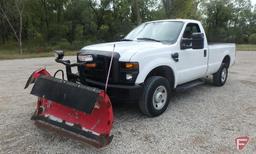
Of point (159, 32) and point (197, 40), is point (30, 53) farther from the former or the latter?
point (197, 40)

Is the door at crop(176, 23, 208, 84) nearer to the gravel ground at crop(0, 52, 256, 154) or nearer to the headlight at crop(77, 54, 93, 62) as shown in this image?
the gravel ground at crop(0, 52, 256, 154)

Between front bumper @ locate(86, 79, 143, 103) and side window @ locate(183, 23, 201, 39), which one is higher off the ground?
side window @ locate(183, 23, 201, 39)

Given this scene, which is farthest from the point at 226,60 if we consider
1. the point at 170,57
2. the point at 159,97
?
the point at 159,97

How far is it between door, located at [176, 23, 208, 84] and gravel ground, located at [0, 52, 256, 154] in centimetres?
60

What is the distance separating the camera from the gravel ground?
3539mm

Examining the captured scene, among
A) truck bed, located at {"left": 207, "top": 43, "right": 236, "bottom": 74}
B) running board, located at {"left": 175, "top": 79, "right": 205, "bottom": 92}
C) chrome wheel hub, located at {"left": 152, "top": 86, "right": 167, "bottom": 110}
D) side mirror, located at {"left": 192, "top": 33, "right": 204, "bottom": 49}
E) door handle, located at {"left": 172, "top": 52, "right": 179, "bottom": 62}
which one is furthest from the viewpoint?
truck bed, located at {"left": 207, "top": 43, "right": 236, "bottom": 74}

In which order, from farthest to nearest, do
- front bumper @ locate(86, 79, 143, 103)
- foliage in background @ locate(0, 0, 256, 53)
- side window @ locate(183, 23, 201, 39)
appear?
1. foliage in background @ locate(0, 0, 256, 53)
2. side window @ locate(183, 23, 201, 39)
3. front bumper @ locate(86, 79, 143, 103)

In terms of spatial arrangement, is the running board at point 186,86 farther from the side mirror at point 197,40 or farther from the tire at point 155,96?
the side mirror at point 197,40

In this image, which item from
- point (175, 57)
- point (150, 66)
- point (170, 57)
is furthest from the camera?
point (175, 57)

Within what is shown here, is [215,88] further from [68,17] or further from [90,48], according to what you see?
[68,17]

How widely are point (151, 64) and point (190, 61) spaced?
140 centimetres

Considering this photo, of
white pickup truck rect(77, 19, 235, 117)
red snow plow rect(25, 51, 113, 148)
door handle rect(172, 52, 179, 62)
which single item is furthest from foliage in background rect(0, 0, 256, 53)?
red snow plow rect(25, 51, 113, 148)

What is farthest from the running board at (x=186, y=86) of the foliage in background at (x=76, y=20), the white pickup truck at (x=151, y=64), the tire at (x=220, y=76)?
the foliage in background at (x=76, y=20)

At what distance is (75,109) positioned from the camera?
11.5ft
